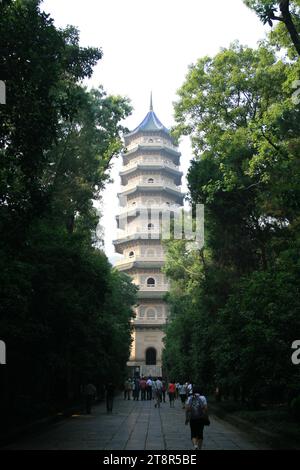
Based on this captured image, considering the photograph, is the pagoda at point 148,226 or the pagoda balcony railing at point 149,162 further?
the pagoda balcony railing at point 149,162

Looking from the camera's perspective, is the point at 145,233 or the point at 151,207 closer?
the point at 145,233

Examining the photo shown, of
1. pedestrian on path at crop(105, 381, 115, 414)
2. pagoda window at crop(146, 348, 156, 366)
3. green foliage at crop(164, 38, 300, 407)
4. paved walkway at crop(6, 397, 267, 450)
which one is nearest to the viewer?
paved walkway at crop(6, 397, 267, 450)

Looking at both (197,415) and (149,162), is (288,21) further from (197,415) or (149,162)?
(149,162)

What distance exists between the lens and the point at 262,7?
12.5 meters

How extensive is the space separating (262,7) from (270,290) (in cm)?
596

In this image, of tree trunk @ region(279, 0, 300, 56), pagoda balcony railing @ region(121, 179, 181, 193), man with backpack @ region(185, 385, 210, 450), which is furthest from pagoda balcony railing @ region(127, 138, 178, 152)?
man with backpack @ region(185, 385, 210, 450)

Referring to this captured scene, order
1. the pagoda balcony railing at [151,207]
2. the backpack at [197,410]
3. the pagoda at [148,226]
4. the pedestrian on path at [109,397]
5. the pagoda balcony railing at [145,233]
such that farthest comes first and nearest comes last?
the pagoda at [148,226], the pagoda balcony railing at [151,207], the pagoda balcony railing at [145,233], the pedestrian on path at [109,397], the backpack at [197,410]

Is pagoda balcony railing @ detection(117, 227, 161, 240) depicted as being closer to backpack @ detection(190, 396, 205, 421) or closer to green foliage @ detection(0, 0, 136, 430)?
green foliage @ detection(0, 0, 136, 430)

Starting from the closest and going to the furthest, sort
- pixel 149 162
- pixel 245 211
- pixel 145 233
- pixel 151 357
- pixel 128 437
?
pixel 128 437 → pixel 245 211 → pixel 145 233 → pixel 149 162 → pixel 151 357

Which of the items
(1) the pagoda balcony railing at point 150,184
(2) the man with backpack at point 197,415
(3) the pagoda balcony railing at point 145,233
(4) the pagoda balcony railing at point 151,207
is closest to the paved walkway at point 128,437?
(2) the man with backpack at point 197,415

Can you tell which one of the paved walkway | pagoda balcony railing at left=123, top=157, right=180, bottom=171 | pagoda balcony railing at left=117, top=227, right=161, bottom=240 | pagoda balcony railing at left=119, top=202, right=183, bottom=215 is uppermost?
pagoda balcony railing at left=123, top=157, right=180, bottom=171

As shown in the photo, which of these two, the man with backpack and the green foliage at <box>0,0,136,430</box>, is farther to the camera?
the man with backpack

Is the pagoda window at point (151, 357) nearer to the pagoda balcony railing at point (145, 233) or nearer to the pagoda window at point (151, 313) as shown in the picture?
the pagoda window at point (151, 313)

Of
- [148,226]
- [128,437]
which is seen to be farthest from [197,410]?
[148,226]
